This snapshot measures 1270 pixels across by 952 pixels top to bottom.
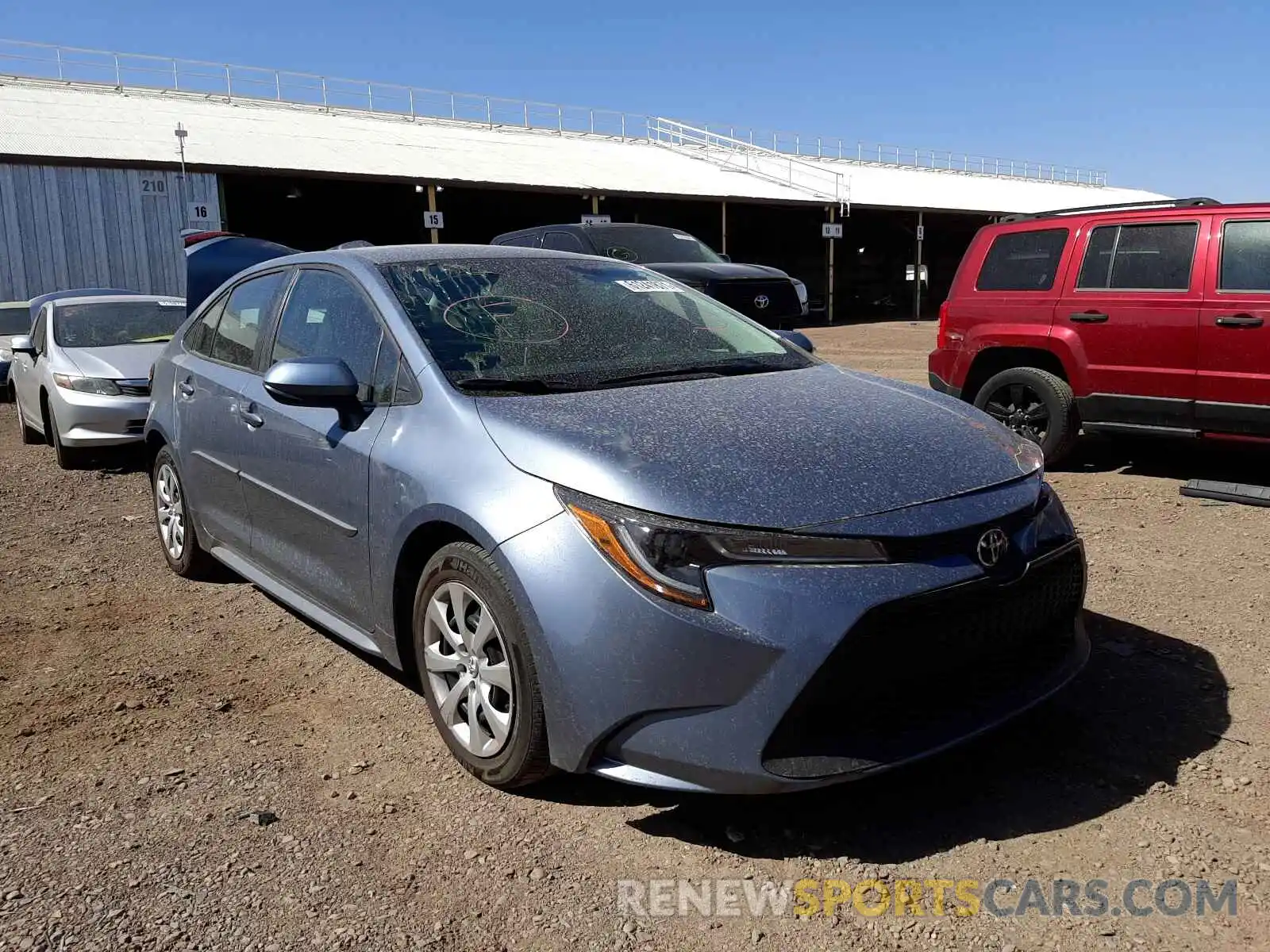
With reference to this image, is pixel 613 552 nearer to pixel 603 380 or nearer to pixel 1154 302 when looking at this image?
pixel 603 380

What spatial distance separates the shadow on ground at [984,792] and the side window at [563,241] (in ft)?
29.1

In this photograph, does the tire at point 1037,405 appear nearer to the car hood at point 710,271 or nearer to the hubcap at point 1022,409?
the hubcap at point 1022,409

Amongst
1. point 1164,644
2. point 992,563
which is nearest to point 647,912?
point 992,563

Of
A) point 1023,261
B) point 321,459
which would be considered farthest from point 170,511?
point 1023,261

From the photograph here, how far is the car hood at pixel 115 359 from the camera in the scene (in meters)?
8.73

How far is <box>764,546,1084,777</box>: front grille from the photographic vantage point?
2557 mm

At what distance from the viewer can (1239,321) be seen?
6.37 meters

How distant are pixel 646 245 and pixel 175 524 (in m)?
7.31

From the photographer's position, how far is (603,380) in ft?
11.3

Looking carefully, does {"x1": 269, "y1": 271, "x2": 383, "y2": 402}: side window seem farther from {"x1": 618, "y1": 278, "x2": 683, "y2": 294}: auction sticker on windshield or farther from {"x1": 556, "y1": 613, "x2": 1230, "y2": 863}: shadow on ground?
{"x1": 556, "y1": 613, "x2": 1230, "y2": 863}: shadow on ground

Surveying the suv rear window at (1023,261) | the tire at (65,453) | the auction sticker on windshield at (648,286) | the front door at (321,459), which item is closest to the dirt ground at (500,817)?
the front door at (321,459)

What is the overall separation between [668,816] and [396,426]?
145cm

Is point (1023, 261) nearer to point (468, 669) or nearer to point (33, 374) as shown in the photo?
point (468, 669)

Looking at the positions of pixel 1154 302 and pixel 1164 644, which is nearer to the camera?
pixel 1164 644
